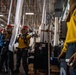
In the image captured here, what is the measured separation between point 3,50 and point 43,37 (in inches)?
53.0

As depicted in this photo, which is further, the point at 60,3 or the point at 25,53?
the point at 60,3

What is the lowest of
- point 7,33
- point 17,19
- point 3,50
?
point 3,50

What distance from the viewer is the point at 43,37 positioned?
21.8ft

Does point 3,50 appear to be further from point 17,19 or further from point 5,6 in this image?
point 5,6

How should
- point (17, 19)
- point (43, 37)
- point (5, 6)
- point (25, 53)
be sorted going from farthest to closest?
point (5, 6) < point (43, 37) < point (25, 53) < point (17, 19)

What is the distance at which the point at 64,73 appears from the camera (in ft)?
8.82

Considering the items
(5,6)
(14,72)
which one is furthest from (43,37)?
(5,6)

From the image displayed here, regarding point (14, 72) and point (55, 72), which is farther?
point (14, 72)

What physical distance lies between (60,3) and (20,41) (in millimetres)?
5486

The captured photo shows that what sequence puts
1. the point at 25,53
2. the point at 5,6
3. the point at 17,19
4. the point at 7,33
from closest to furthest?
1. the point at 17,19
2. the point at 25,53
3. the point at 7,33
4. the point at 5,6

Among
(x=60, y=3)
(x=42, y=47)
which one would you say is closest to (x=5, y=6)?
(x=60, y=3)

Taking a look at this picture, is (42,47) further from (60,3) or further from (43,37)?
(60,3)

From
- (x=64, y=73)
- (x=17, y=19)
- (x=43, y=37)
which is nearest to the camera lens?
(x=64, y=73)

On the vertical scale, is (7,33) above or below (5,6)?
below
